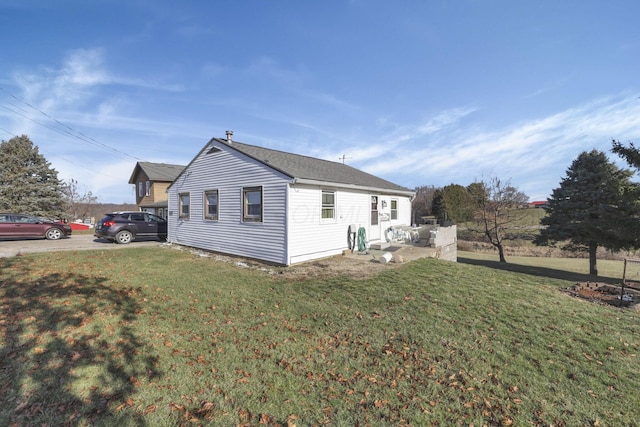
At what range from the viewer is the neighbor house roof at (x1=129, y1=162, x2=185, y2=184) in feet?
92.3

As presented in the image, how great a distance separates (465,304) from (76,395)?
22.4ft

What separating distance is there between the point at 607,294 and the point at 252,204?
39.0 ft

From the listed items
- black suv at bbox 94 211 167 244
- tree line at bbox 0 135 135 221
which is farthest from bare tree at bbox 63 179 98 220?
black suv at bbox 94 211 167 244

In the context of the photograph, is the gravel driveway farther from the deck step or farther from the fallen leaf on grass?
the fallen leaf on grass

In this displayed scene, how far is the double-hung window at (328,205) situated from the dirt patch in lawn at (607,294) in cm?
788

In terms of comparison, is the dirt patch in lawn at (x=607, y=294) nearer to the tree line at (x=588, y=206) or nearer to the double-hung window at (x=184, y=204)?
the tree line at (x=588, y=206)

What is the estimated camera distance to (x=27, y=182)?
25.9m

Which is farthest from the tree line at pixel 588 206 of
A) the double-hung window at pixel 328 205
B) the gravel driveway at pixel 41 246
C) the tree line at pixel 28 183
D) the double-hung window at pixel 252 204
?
the tree line at pixel 28 183

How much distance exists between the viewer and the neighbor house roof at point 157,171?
28119 mm

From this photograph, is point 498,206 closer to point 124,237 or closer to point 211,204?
point 211,204

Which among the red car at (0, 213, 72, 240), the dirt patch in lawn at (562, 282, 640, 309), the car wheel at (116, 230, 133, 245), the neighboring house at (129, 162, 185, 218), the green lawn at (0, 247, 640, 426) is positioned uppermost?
the neighboring house at (129, 162, 185, 218)

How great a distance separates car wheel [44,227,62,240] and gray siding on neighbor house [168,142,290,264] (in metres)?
7.09

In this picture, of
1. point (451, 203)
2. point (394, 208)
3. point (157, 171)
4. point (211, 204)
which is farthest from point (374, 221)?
point (451, 203)

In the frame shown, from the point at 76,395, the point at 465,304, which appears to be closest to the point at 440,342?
the point at 465,304
